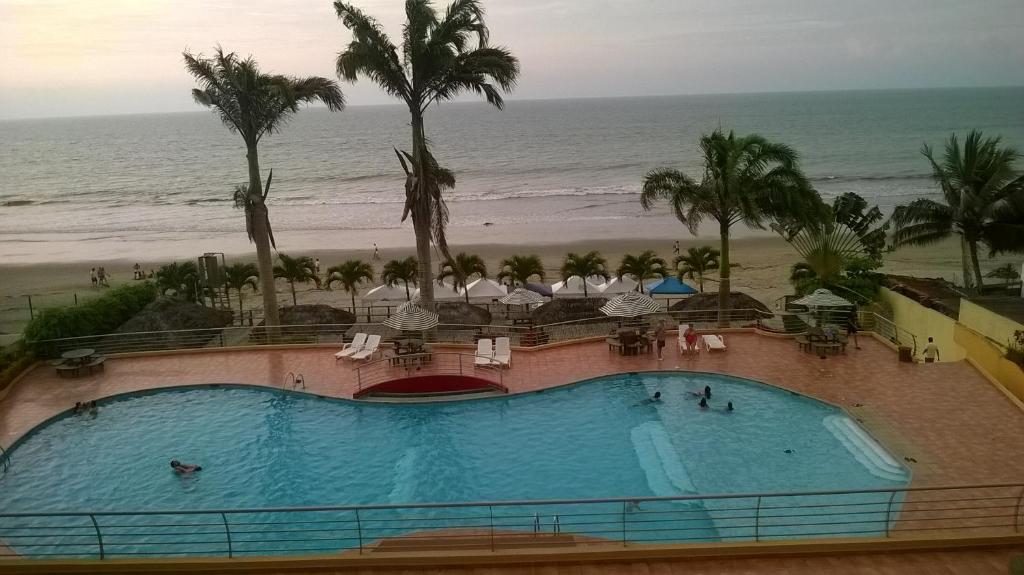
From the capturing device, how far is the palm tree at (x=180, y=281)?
2720 centimetres

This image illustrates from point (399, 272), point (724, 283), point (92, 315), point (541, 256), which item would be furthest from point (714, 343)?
point (541, 256)

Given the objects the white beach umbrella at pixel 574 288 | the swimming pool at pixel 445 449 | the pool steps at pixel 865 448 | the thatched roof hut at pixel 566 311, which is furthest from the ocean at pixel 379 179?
the pool steps at pixel 865 448

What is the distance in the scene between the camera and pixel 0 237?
5934 centimetres

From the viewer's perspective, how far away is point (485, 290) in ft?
92.7

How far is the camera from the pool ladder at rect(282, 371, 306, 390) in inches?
738

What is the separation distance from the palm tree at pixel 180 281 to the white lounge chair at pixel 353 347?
9.70 meters

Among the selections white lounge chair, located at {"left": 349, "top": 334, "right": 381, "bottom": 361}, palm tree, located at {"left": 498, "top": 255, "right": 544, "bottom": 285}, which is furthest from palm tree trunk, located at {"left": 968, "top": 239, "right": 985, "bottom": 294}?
white lounge chair, located at {"left": 349, "top": 334, "right": 381, "bottom": 361}

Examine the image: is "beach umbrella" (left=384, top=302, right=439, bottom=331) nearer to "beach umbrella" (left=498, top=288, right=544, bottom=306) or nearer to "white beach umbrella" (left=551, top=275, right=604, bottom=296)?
"beach umbrella" (left=498, top=288, right=544, bottom=306)

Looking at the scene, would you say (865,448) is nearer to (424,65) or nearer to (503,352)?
(503,352)

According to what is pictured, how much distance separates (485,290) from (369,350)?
28.0ft

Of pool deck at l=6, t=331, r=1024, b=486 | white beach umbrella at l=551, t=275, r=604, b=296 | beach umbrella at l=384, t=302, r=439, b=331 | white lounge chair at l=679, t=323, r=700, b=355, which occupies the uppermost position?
beach umbrella at l=384, t=302, r=439, b=331

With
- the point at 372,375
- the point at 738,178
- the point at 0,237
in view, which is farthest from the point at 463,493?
the point at 0,237

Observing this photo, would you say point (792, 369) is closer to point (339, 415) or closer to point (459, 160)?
point (339, 415)

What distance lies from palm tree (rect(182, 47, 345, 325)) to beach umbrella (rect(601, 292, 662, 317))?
35.7ft
